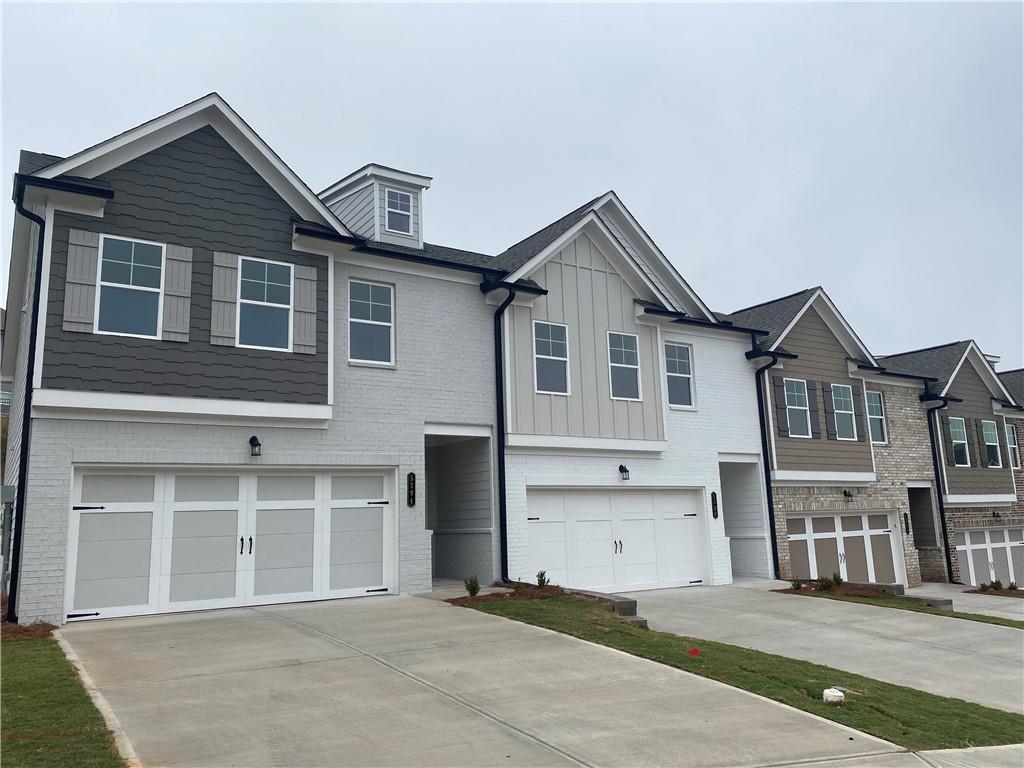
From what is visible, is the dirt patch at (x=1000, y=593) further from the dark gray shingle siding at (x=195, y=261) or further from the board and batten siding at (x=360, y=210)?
the dark gray shingle siding at (x=195, y=261)

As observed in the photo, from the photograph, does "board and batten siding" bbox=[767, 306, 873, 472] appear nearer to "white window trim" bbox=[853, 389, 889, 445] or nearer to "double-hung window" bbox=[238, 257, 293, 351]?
"white window trim" bbox=[853, 389, 889, 445]

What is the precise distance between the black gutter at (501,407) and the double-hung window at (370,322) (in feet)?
7.25

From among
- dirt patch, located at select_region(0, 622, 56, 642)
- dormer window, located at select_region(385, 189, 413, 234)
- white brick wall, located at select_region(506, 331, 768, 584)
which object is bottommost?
dirt patch, located at select_region(0, 622, 56, 642)

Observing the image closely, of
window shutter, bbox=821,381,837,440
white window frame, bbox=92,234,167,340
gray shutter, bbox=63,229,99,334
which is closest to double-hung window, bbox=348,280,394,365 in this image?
white window frame, bbox=92,234,167,340

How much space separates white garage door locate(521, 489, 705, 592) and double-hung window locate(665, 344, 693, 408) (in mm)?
2285

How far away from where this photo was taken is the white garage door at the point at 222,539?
39.5 feet

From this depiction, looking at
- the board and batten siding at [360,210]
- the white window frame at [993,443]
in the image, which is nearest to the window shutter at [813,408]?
the white window frame at [993,443]

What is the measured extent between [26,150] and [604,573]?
13400 millimetres

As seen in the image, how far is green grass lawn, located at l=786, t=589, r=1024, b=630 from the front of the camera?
14791mm

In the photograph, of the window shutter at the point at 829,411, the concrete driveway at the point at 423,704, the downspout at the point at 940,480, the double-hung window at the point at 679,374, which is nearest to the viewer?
the concrete driveway at the point at 423,704

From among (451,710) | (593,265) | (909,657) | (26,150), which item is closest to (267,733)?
(451,710)

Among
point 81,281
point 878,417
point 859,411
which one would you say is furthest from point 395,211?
point 878,417

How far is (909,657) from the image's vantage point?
11219 millimetres

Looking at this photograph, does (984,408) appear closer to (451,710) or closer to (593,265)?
(593,265)
